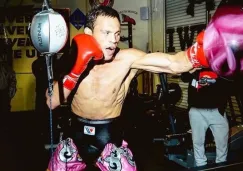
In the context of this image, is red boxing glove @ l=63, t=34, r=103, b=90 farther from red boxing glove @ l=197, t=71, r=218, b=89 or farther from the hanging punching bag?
red boxing glove @ l=197, t=71, r=218, b=89

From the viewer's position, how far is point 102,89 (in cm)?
255

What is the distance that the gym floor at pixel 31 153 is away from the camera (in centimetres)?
457

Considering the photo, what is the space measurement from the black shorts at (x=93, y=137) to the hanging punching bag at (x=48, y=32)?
0.77 meters

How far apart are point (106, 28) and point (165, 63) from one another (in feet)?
1.78

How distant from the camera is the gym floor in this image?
4570mm

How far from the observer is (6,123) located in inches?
265

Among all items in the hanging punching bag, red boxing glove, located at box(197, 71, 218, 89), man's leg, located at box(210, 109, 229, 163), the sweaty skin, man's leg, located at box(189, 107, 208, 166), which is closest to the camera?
the hanging punching bag

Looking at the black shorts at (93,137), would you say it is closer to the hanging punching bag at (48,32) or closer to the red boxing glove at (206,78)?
the hanging punching bag at (48,32)

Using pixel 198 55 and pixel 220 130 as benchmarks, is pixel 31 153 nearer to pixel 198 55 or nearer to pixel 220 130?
pixel 220 130

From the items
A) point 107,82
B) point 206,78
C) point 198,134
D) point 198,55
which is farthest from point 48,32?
point 198,134

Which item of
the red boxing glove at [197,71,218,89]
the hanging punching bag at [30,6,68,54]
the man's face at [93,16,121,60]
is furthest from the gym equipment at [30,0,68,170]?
the red boxing glove at [197,71,218,89]

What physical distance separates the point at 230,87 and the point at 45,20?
300 centimetres

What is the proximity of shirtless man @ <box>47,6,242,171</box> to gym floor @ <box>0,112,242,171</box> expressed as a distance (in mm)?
2094

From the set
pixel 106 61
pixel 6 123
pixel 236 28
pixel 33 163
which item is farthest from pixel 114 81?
pixel 6 123
